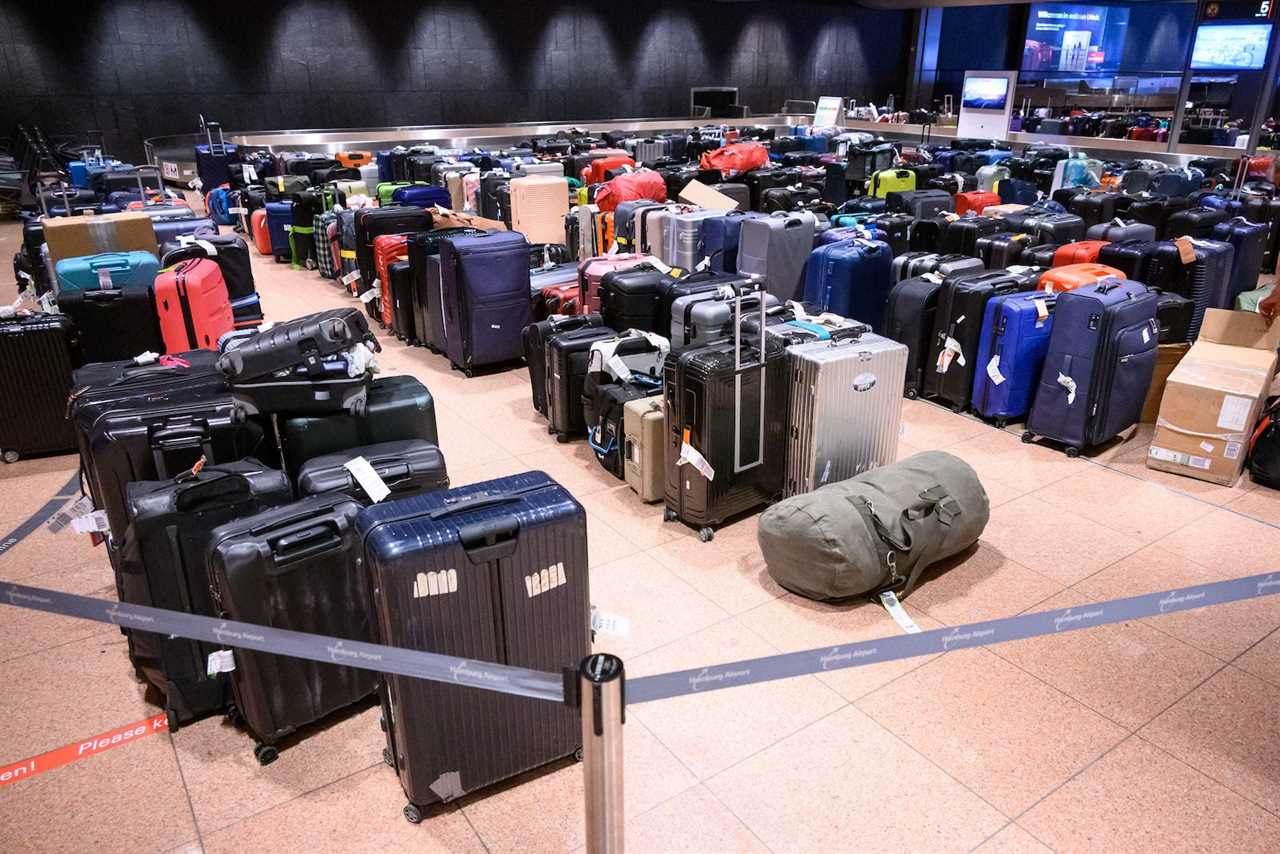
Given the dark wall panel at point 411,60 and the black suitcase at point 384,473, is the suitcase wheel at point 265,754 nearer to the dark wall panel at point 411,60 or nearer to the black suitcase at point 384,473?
the black suitcase at point 384,473

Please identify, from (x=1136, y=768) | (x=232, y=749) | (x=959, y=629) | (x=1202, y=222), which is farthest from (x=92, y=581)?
(x=1202, y=222)

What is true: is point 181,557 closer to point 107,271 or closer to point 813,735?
point 813,735

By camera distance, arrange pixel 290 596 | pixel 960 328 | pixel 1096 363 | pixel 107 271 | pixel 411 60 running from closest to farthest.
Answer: pixel 290 596 < pixel 1096 363 < pixel 960 328 < pixel 107 271 < pixel 411 60

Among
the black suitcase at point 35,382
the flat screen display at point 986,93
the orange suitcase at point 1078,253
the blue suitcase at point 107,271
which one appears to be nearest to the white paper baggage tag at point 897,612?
the orange suitcase at point 1078,253

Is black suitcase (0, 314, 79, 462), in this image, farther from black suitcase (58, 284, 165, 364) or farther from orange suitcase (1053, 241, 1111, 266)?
orange suitcase (1053, 241, 1111, 266)

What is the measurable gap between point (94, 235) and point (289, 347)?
4.01 m

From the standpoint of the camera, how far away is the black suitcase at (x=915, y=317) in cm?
535

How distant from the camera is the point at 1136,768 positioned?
2.60 m

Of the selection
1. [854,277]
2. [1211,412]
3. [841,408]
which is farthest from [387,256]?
[1211,412]

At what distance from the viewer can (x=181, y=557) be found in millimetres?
2611

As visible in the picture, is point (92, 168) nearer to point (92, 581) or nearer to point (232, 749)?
point (92, 581)

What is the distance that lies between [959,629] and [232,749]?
2.27 metres

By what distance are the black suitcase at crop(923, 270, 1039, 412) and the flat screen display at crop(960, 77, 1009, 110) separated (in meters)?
10.6

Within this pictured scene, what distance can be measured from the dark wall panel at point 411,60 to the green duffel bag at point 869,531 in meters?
17.2
